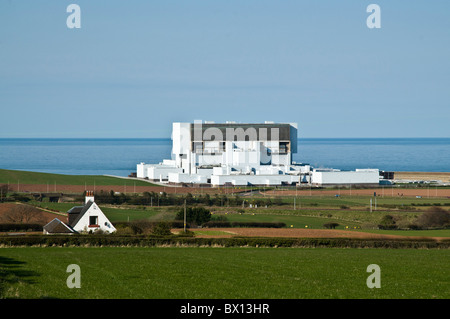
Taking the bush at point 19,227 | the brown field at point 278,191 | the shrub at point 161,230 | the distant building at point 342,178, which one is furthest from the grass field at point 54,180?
the shrub at point 161,230

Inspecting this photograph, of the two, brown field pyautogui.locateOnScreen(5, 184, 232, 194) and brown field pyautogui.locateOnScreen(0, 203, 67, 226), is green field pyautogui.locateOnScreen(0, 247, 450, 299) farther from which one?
brown field pyautogui.locateOnScreen(5, 184, 232, 194)

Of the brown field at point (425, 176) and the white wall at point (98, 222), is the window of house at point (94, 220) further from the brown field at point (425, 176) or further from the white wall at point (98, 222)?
the brown field at point (425, 176)

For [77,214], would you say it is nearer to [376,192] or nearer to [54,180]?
[376,192]

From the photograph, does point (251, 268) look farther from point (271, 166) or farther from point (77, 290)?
point (271, 166)

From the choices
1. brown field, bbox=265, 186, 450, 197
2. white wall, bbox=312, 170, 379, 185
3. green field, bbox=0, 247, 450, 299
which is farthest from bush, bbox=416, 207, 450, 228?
white wall, bbox=312, 170, 379, 185

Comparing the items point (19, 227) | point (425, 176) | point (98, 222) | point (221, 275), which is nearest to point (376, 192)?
point (425, 176)
